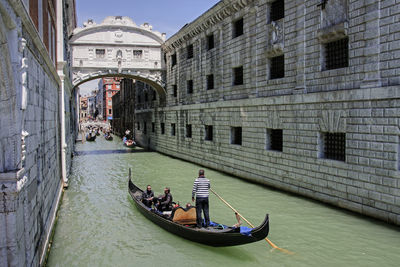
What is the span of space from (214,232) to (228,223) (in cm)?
213

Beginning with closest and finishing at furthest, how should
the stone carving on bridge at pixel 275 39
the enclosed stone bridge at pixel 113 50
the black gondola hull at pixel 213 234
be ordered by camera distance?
1. the black gondola hull at pixel 213 234
2. the stone carving on bridge at pixel 275 39
3. the enclosed stone bridge at pixel 113 50

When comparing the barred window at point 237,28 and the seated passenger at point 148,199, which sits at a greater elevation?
the barred window at point 237,28

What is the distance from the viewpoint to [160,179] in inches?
598

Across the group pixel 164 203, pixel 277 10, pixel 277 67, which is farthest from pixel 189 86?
pixel 164 203

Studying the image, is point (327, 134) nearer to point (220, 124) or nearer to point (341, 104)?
point (341, 104)

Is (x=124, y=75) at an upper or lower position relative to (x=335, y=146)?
upper

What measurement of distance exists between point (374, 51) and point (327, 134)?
2.82 meters

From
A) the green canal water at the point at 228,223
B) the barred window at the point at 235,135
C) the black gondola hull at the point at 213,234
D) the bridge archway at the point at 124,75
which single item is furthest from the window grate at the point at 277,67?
the bridge archway at the point at 124,75

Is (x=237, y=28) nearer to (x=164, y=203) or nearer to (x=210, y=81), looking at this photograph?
(x=210, y=81)

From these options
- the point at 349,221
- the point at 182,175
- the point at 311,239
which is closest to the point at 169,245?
the point at 311,239

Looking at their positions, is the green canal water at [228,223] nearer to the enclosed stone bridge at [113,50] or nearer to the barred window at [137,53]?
the enclosed stone bridge at [113,50]

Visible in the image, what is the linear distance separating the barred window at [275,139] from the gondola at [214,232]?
19.6ft

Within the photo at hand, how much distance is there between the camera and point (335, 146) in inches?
399

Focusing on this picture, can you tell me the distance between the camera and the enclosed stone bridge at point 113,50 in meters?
22.6
